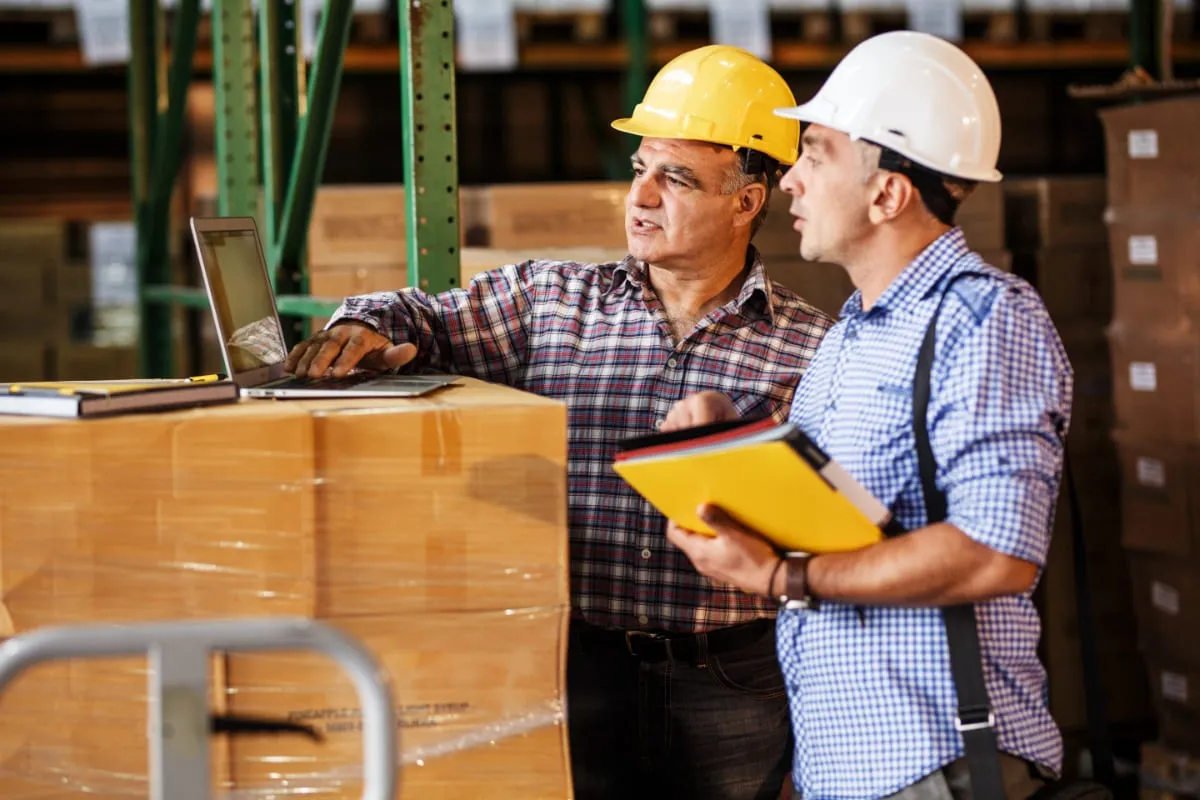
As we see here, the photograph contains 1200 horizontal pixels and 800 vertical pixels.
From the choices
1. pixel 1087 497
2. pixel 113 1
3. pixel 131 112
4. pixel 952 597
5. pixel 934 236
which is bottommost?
pixel 1087 497

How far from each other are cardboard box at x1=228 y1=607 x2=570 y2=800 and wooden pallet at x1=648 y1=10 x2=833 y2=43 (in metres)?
4.80

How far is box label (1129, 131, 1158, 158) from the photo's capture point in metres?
4.30

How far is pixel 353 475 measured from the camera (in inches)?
72.7

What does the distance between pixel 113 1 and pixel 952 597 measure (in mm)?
5679

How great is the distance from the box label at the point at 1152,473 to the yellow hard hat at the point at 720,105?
2073 millimetres

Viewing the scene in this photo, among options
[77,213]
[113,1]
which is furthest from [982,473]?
[77,213]

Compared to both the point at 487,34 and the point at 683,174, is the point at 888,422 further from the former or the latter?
the point at 487,34

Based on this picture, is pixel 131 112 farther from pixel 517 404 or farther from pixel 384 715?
pixel 384 715

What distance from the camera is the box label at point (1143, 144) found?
430cm

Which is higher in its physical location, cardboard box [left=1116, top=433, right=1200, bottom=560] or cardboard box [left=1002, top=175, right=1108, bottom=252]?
cardboard box [left=1002, top=175, right=1108, bottom=252]

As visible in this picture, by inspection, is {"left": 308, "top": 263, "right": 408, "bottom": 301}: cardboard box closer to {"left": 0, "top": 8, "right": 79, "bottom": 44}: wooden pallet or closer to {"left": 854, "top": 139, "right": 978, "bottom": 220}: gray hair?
{"left": 854, "top": 139, "right": 978, "bottom": 220}: gray hair

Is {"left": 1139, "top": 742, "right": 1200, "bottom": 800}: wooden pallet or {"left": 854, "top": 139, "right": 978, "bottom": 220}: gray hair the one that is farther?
{"left": 1139, "top": 742, "right": 1200, "bottom": 800}: wooden pallet

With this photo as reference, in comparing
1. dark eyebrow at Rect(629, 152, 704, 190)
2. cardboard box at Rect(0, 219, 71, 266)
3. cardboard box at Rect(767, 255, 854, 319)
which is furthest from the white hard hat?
cardboard box at Rect(0, 219, 71, 266)

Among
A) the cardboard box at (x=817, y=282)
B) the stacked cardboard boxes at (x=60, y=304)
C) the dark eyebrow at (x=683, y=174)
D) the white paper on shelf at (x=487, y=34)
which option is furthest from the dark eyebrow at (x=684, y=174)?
the stacked cardboard boxes at (x=60, y=304)
